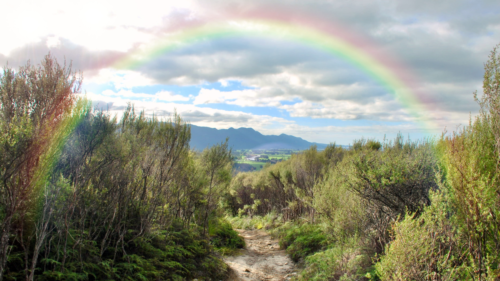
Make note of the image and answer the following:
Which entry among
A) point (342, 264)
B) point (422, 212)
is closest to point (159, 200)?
point (342, 264)

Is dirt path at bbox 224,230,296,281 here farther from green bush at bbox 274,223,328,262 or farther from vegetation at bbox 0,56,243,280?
vegetation at bbox 0,56,243,280

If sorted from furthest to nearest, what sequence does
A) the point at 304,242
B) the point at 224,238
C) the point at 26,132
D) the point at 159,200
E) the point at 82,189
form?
1. the point at 224,238
2. the point at 304,242
3. the point at 159,200
4. the point at 82,189
5. the point at 26,132

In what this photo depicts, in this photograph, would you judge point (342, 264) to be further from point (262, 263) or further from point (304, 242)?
point (262, 263)

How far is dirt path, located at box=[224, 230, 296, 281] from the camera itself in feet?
37.1

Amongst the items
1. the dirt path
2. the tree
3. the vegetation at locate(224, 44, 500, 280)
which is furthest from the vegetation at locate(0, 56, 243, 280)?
the vegetation at locate(224, 44, 500, 280)

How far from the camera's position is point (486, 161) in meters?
5.02

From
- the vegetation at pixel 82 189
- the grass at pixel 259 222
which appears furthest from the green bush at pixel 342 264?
the grass at pixel 259 222

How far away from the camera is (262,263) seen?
13.4 metres

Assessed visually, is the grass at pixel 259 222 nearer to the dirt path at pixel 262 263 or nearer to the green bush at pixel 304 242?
the dirt path at pixel 262 263

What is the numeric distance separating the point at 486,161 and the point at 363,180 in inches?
116

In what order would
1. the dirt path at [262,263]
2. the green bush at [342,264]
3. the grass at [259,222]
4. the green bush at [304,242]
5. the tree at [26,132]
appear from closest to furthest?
the tree at [26,132], the green bush at [342,264], the dirt path at [262,263], the green bush at [304,242], the grass at [259,222]

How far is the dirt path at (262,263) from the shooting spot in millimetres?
11297

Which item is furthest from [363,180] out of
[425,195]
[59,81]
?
[59,81]

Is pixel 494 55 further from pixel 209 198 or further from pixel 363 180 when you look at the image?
pixel 209 198
